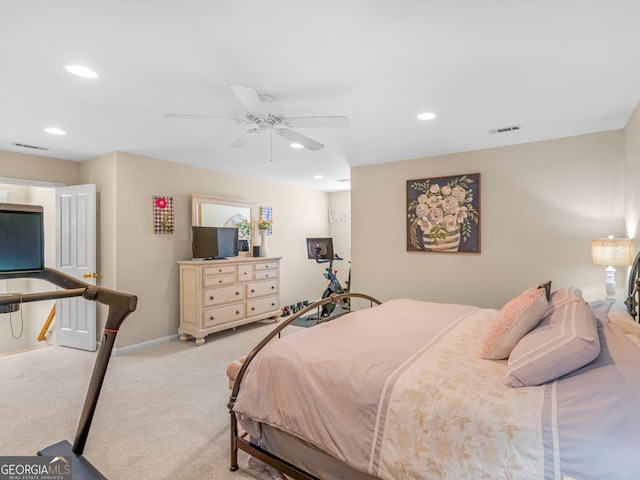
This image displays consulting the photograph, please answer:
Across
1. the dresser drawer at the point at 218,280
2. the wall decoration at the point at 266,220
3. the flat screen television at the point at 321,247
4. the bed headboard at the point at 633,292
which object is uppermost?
the wall decoration at the point at 266,220

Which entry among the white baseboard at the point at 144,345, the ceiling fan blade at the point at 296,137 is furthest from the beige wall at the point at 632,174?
the white baseboard at the point at 144,345

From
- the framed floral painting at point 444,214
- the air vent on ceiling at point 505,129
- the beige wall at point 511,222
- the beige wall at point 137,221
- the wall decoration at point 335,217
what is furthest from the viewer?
the wall decoration at point 335,217

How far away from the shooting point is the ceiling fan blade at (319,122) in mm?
2383

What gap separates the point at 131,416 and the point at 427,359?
7.73 feet

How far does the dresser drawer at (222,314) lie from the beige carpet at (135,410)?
0.47 meters

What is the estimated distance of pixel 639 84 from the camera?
240 cm

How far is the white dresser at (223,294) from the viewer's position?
4.52 meters

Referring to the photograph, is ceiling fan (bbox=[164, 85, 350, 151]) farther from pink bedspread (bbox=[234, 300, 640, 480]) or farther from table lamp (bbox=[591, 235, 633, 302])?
table lamp (bbox=[591, 235, 633, 302])

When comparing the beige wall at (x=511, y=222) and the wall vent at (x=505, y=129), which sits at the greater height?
the wall vent at (x=505, y=129)

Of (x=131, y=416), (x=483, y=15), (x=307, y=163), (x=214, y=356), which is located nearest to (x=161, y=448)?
(x=131, y=416)

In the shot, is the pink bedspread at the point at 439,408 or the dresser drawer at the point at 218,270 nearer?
the pink bedspread at the point at 439,408

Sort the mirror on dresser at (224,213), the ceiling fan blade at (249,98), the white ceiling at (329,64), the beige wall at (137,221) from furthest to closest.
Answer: the mirror on dresser at (224,213), the beige wall at (137,221), the ceiling fan blade at (249,98), the white ceiling at (329,64)

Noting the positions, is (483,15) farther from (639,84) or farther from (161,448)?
(161,448)

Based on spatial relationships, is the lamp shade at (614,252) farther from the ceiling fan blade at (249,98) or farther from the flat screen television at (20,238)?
the flat screen television at (20,238)
